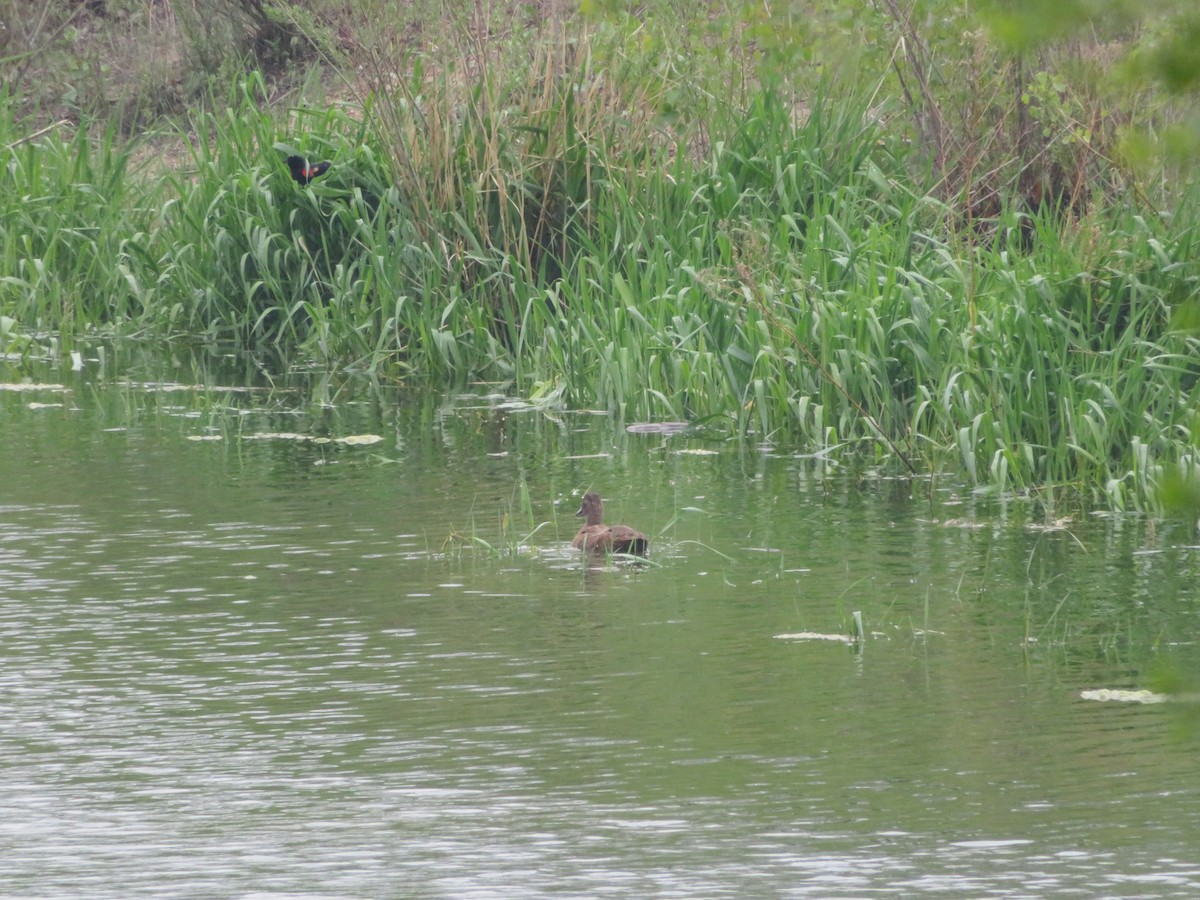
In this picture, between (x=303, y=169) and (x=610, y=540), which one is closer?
(x=610, y=540)

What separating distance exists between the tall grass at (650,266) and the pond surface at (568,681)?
0.47m

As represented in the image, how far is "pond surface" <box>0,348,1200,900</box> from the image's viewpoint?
4172 mm

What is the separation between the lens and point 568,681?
5582 millimetres

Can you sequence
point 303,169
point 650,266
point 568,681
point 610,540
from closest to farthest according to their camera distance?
1. point 568,681
2. point 610,540
3. point 650,266
4. point 303,169

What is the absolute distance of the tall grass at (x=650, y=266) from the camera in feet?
28.6

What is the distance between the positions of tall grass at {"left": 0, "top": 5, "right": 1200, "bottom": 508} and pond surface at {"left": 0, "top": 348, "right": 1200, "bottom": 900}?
0.47 m

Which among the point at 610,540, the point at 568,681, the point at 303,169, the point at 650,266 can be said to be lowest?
the point at 568,681

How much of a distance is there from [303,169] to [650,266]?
2.55 m

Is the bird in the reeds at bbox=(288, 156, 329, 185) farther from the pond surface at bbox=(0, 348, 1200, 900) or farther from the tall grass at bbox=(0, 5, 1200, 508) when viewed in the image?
the pond surface at bbox=(0, 348, 1200, 900)

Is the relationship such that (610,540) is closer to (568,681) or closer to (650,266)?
(568,681)

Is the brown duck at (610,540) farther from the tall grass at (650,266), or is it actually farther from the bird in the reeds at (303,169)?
the bird in the reeds at (303,169)

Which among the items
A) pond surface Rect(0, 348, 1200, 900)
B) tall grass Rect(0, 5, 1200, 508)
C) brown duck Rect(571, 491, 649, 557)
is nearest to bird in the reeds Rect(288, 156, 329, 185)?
tall grass Rect(0, 5, 1200, 508)

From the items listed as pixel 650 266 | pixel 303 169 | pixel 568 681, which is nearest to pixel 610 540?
pixel 568 681

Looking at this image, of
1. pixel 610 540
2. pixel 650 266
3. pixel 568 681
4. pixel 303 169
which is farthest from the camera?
pixel 303 169
